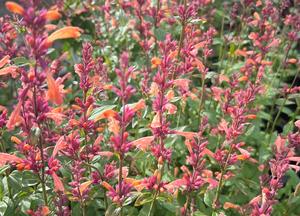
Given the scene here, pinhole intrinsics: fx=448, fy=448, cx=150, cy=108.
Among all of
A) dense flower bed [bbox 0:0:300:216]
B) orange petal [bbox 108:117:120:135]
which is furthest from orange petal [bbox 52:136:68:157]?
orange petal [bbox 108:117:120:135]

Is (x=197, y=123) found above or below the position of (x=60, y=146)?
below

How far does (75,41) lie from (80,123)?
3.46 meters

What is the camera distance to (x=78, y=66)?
2754 mm

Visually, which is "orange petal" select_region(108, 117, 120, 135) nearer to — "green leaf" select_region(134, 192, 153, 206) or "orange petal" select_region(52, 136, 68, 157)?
"orange petal" select_region(52, 136, 68, 157)

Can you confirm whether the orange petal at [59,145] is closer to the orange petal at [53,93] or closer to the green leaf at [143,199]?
the orange petal at [53,93]

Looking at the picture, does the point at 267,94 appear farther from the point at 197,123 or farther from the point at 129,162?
the point at 129,162

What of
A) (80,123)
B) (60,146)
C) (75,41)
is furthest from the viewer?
(75,41)

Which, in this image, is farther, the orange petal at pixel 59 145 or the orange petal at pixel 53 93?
the orange petal at pixel 59 145

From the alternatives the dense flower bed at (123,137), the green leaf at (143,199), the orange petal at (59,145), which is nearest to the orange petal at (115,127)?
the dense flower bed at (123,137)

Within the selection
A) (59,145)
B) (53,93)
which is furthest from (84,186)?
(53,93)

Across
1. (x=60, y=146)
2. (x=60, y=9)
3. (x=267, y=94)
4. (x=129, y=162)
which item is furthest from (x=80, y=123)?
(x=60, y=9)

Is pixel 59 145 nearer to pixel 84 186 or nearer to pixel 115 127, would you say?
pixel 84 186

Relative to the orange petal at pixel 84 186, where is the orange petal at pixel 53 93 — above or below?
above

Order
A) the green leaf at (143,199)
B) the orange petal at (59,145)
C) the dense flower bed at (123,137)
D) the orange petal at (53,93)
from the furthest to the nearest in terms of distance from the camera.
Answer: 1. the green leaf at (143,199)
2. the orange petal at (59,145)
3. the dense flower bed at (123,137)
4. the orange petal at (53,93)
